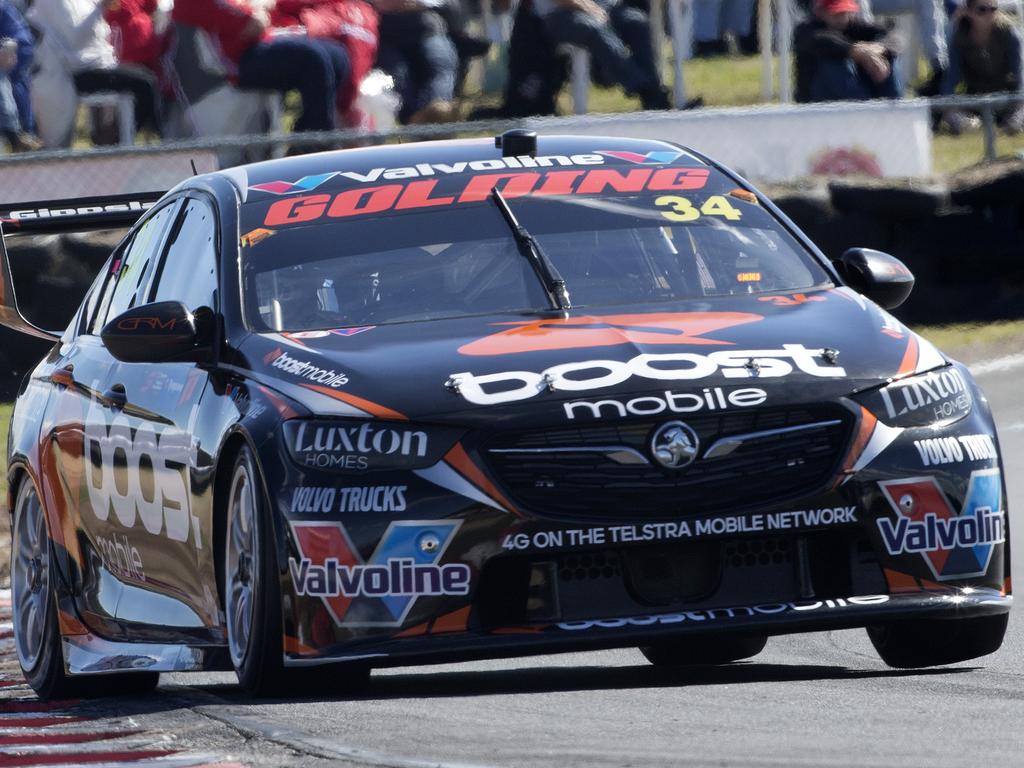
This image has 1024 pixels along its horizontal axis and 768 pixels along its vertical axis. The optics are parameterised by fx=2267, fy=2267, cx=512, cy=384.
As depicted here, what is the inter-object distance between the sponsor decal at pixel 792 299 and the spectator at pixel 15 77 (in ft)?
32.1

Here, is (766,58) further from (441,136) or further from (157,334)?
(157,334)

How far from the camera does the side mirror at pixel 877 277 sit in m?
6.40

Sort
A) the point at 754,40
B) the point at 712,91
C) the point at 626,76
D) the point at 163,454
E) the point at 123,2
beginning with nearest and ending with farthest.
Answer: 1. the point at 163,454
2. the point at 123,2
3. the point at 626,76
4. the point at 712,91
5. the point at 754,40

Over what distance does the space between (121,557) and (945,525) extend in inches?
98.1

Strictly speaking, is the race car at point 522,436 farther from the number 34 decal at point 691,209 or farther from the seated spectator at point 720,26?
the seated spectator at point 720,26

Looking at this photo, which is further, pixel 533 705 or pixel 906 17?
pixel 906 17

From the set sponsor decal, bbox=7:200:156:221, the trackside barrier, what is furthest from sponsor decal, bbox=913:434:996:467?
the trackside barrier

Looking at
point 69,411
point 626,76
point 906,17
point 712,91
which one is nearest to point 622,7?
point 626,76

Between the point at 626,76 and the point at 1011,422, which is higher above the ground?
the point at 626,76

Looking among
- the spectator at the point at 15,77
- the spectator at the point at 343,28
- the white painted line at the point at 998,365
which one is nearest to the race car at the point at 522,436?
the white painted line at the point at 998,365

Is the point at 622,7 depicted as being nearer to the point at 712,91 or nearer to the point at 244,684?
the point at 712,91

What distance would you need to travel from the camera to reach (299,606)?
17.2 feet

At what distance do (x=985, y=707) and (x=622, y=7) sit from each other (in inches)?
473

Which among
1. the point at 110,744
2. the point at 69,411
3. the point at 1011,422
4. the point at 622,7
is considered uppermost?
the point at 622,7
